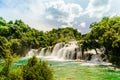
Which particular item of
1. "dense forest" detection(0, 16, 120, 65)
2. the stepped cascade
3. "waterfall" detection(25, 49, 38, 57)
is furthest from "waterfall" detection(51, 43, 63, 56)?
"waterfall" detection(25, 49, 38, 57)

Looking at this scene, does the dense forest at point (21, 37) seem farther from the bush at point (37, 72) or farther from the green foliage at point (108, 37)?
the bush at point (37, 72)

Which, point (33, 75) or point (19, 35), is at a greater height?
point (19, 35)

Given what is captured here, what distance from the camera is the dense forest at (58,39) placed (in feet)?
121

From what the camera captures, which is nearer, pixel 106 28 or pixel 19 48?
pixel 106 28

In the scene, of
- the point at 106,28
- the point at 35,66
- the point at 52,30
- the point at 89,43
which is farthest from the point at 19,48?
the point at 35,66

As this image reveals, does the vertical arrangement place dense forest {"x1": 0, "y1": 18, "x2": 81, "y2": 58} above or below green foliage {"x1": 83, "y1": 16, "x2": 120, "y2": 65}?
above

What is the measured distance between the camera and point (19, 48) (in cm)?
6169

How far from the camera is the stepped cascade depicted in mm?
43781

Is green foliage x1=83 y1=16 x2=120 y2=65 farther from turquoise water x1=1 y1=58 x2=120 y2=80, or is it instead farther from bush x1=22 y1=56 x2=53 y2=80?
bush x1=22 y1=56 x2=53 y2=80

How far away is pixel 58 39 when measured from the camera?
74.4m

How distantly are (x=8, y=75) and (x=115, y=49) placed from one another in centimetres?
2771

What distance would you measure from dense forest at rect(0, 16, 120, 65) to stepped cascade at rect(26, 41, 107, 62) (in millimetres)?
2012

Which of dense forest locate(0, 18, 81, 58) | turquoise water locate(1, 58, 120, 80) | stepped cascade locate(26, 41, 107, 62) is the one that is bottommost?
turquoise water locate(1, 58, 120, 80)

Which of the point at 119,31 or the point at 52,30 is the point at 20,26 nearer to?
the point at 52,30
